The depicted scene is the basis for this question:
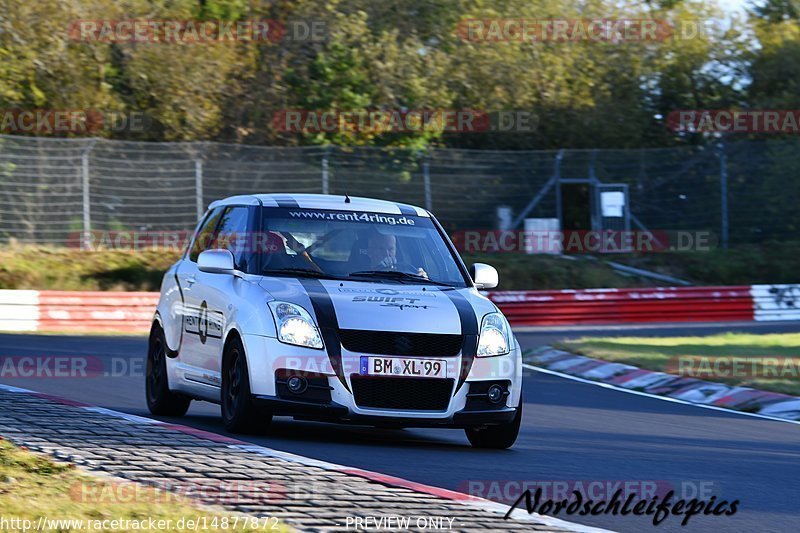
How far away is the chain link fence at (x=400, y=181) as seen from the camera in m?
25.6

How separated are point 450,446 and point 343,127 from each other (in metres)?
26.0

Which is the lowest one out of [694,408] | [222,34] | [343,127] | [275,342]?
[694,408]

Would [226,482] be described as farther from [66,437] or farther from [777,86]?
[777,86]

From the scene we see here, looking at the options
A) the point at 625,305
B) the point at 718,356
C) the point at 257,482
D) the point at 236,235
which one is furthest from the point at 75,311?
the point at 257,482

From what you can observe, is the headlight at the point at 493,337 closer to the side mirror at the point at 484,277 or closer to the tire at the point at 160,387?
the side mirror at the point at 484,277

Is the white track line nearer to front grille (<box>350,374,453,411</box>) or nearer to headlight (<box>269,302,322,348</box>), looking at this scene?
front grille (<box>350,374,453,411</box>)

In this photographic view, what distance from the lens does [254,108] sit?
35.3 meters


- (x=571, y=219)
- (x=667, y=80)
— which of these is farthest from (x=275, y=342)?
(x=667, y=80)

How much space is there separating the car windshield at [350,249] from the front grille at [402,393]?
98 centimetres

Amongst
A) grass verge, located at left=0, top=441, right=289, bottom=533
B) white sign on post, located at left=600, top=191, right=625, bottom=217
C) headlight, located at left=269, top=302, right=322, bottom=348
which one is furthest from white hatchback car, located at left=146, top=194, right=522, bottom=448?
white sign on post, located at left=600, top=191, right=625, bottom=217

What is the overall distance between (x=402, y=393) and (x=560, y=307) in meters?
19.1

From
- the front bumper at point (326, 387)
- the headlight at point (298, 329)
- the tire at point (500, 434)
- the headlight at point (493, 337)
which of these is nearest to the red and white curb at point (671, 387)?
the tire at point (500, 434)

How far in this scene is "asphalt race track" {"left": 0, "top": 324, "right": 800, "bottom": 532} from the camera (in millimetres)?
7590

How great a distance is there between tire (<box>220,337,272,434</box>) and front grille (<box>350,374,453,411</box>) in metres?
0.64
